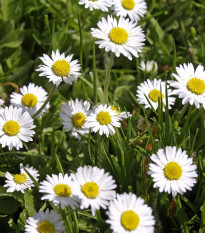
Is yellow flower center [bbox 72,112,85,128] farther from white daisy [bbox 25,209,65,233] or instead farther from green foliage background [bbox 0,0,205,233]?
white daisy [bbox 25,209,65,233]

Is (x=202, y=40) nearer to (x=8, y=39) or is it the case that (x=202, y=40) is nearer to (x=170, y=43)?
(x=170, y=43)

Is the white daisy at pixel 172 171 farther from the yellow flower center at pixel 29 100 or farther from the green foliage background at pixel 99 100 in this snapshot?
the yellow flower center at pixel 29 100

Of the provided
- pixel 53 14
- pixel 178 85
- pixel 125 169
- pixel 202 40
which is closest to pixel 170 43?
pixel 202 40

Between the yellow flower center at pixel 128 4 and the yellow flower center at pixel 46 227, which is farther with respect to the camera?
the yellow flower center at pixel 128 4

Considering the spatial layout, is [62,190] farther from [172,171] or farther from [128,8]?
[128,8]

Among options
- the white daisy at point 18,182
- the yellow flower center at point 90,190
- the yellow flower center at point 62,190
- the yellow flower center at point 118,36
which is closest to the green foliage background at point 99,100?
the white daisy at point 18,182
